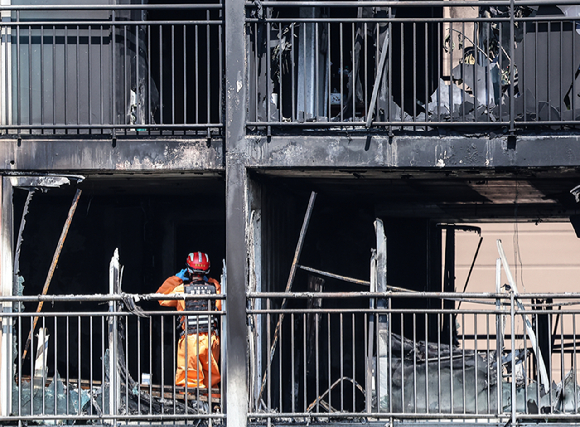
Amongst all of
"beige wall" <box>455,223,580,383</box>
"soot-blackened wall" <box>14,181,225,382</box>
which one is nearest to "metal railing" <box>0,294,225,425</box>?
"soot-blackened wall" <box>14,181,225,382</box>

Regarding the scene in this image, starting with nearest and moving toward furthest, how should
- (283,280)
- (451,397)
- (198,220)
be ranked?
(451,397) → (283,280) → (198,220)

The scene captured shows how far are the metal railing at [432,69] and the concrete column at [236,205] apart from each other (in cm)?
20

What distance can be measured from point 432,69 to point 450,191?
2379 mm

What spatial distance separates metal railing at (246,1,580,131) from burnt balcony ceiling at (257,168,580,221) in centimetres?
56

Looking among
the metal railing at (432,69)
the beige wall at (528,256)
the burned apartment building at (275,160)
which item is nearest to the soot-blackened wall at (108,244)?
the burned apartment building at (275,160)

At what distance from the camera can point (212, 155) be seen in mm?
7688

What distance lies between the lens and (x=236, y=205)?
24.7 ft

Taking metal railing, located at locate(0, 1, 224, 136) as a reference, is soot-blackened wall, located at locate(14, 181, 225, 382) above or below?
below

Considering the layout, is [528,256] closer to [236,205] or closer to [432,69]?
[432,69]

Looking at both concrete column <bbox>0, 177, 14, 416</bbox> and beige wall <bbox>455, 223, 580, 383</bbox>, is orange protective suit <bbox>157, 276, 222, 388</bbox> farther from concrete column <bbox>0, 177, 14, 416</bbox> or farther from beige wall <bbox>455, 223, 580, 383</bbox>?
beige wall <bbox>455, 223, 580, 383</bbox>

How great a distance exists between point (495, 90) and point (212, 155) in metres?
3.12

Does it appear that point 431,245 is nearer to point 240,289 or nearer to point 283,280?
point 283,280

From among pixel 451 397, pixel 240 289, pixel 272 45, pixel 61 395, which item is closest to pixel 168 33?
pixel 272 45

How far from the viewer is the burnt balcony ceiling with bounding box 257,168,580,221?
8172mm
